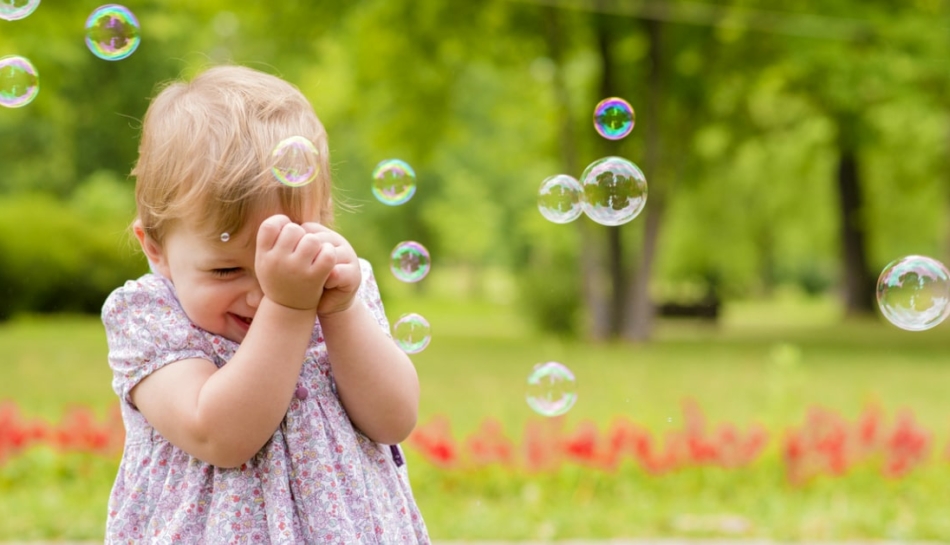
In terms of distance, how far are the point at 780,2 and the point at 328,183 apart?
14575 mm

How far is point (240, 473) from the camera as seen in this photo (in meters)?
1.88

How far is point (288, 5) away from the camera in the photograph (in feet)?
51.0

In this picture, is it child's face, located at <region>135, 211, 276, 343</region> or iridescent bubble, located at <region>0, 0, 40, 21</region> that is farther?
iridescent bubble, located at <region>0, 0, 40, 21</region>

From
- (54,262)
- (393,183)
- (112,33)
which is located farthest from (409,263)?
(54,262)

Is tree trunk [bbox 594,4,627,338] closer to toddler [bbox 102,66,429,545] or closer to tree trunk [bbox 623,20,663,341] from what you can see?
tree trunk [bbox 623,20,663,341]

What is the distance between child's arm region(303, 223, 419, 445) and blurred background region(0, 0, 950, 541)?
1.25 feet

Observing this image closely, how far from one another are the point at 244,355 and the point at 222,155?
0.34 m

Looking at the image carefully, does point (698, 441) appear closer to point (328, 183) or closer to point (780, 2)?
point (328, 183)

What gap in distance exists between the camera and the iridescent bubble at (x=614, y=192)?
3.38 metres

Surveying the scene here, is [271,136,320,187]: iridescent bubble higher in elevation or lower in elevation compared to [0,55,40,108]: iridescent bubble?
lower

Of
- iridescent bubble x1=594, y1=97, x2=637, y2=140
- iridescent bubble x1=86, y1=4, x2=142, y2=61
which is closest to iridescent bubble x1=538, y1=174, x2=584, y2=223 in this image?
iridescent bubble x1=594, y1=97, x2=637, y2=140

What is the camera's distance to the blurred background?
5074 millimetres

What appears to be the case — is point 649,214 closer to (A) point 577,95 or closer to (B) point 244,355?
(A) point 577,95

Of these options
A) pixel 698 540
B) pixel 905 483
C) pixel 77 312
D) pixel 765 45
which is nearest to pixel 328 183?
pixel 698 540
